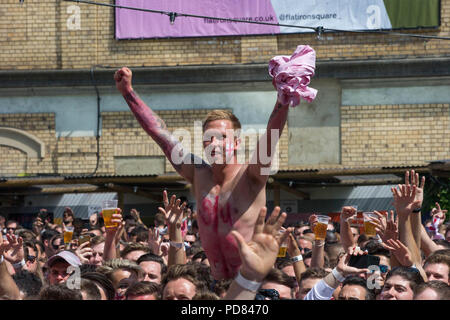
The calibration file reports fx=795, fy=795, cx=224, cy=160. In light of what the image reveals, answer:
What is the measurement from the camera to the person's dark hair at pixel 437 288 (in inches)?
199

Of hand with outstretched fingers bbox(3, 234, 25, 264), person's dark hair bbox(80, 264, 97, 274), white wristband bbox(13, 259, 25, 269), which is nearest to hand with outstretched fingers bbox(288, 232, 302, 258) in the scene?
person's dark hair bbox(80, 264, 97, 274)

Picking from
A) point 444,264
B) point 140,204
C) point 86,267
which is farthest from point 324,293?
point 140,204

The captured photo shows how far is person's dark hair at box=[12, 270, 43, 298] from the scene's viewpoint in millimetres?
6437

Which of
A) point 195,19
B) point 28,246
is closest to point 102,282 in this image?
point 28,246

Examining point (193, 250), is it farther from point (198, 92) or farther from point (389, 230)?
point (198, 92)

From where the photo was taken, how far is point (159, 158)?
21.9 m

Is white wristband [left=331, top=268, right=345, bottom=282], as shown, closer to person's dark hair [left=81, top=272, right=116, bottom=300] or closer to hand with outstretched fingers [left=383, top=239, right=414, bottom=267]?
hand with outstretched fingers [left=383, top=239, right=414, bottom=267]

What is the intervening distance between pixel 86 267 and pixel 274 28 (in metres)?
15.0

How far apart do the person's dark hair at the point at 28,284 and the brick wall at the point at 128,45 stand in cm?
1496

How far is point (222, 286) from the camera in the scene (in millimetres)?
5113

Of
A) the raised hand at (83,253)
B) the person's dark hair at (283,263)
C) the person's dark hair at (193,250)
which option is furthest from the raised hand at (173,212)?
the person's dark hair at (193,250)

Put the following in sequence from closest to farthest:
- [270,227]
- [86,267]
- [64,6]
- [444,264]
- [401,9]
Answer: [270,227], [444,264], [86,267], [401,9], [64,6]

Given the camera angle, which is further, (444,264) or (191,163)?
(444,264)
